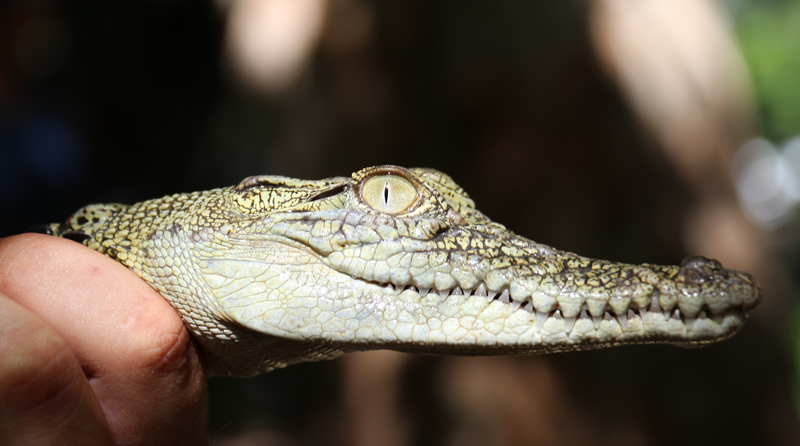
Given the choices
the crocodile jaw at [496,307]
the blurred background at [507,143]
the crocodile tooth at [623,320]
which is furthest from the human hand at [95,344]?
the blurred background at [507,143]

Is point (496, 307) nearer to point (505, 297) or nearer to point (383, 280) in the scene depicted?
point (505, 297)

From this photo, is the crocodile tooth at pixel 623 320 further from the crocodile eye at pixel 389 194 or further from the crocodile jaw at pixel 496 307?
the crocodile eye at pixel 389 194

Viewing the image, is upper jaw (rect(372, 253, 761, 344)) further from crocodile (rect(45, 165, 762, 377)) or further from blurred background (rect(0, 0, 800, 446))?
blurred background (rect(0, 0, 800, 446))

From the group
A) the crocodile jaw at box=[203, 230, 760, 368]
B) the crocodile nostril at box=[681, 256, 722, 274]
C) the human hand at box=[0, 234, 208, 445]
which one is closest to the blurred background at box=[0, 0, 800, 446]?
the crocodile nostril at box=[681, 256, 722, 274]

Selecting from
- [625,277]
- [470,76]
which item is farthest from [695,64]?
[625,277]

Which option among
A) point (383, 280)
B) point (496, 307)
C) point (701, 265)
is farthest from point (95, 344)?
point (701, 265)

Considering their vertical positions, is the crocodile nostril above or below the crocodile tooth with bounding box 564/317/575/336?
above
